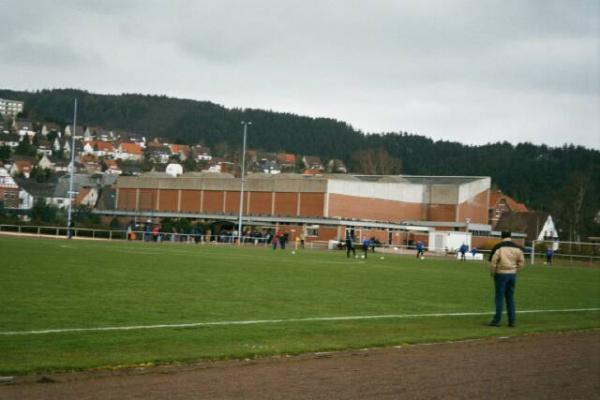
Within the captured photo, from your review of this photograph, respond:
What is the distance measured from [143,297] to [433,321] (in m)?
6.18

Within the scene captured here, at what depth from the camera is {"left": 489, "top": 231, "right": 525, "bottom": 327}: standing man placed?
1752 centimetres

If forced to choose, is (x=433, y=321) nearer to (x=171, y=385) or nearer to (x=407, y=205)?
(x=171, y=385)

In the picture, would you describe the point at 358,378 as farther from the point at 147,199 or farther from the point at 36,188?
the point at 36,188

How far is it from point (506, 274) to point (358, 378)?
7714 mm

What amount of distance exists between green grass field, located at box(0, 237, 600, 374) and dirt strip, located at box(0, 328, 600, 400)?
0.63 meters

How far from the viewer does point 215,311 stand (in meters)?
17.0

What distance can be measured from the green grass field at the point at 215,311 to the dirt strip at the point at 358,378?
24.7 inches

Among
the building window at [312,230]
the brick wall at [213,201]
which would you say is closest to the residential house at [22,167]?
the brick wall at [213,201]

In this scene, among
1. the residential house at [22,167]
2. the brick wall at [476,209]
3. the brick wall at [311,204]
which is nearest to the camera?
the brick wall at [311,204]

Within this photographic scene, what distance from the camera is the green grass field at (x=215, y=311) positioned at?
39.4ft

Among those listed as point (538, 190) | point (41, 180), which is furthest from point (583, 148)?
point (41, 180)

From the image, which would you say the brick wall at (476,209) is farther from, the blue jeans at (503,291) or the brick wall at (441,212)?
the blue jeans at (503,291)

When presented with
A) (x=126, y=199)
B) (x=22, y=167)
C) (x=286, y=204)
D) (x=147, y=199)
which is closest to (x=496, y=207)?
(x=286, y=204)

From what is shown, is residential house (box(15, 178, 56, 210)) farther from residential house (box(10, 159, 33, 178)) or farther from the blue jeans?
the blue jeans
